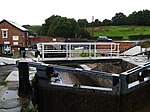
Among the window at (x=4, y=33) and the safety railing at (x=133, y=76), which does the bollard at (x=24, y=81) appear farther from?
the window at (x=4, y=33)

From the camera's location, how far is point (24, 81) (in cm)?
672

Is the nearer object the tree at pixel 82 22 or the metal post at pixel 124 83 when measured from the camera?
the metal post at pixel 124 83

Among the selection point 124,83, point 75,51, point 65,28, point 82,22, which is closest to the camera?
point 124,83

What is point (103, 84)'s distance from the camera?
50.8 feet

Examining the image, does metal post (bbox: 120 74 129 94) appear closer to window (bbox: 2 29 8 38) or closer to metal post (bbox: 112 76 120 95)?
metal post (bbox: 112 76 120 95)

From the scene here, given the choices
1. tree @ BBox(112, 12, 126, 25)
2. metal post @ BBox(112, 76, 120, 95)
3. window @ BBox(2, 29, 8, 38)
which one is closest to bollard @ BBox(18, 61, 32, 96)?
metal post @ BBox(112, 76, 120, 95)

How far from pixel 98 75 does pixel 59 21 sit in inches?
1554

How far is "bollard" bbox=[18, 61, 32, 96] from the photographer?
21.6ft

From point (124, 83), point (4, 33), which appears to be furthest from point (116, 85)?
point (4, 33)

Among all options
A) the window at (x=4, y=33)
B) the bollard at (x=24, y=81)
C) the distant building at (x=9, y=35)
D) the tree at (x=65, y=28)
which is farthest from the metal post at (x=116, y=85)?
the tree at (x=65, y=28)

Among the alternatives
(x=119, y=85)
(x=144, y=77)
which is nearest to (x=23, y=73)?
(x=119, y=85)

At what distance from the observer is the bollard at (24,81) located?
6590mm

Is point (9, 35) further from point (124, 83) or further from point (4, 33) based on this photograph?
point (124, 83)

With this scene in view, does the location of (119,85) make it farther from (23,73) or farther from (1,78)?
(1,78)
